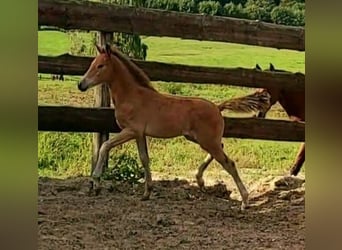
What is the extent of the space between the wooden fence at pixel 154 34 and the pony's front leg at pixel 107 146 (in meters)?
0.12

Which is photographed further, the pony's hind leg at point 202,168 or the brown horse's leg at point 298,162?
the pony's hind leg at point 202,168

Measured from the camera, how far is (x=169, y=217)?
2.77 meters

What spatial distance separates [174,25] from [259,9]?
43cm

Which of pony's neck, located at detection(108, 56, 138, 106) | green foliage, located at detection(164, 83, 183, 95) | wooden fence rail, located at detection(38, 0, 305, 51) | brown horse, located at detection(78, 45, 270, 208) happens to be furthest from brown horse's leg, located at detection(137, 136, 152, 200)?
wooden fence rail, located at detection(38, 0, 305, 51)

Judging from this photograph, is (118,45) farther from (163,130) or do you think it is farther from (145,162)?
(145,162)

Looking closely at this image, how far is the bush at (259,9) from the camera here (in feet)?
9.30

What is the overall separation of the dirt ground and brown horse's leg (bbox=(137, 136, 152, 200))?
4 cm

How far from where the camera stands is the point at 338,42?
71 cm

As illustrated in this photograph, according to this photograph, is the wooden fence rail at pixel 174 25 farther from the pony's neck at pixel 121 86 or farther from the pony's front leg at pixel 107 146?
the pony's front leg at pixel 107 146

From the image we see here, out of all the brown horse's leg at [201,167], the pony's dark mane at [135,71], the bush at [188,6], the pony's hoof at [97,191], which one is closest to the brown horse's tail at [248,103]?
the brown horse's leg at [201,167]

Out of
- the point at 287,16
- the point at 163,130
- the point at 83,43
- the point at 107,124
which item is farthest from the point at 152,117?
the point at 287,16

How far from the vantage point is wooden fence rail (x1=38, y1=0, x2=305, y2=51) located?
3055mm

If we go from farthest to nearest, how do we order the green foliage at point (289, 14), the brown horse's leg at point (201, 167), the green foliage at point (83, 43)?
the green foliage at point (83, 43) < the brown horse's leg at point (201, 167) < the green foliage at point (289, 14)

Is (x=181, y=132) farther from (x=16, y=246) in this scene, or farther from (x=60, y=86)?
(x=16, y=246)
